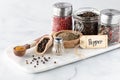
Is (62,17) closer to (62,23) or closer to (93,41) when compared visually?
(62,23)

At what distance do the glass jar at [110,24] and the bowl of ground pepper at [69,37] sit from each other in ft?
0.28

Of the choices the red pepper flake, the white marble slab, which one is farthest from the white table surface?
the red pepper flake

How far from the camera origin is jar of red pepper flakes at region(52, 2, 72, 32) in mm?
1439

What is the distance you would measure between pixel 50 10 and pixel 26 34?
271 millimetres

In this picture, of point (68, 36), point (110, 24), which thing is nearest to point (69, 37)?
point (68, 36)

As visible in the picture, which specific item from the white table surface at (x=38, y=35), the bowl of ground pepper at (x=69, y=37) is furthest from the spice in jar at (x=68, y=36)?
the white table surface at (x=38, y=35)

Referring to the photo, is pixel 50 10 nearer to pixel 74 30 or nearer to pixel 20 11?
pixel 20 11

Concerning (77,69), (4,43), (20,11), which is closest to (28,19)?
(20,11)

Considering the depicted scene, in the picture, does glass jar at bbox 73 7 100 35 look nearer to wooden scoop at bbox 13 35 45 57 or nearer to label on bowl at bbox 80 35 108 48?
label on bowl at bbox 80 35 108 48

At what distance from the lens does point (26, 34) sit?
1554mm

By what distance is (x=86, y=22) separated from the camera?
1.42m

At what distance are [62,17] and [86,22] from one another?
9 centimetres

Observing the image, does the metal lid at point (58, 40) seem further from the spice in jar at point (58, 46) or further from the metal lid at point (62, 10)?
the metal lid at point (62, 10)

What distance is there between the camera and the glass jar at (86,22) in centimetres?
142
